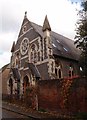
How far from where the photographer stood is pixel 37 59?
32.2m

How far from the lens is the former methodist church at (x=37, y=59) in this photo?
99.1 ft

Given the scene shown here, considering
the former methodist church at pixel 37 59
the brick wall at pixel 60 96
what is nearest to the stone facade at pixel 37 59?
the former methodist church at pixel 37 59

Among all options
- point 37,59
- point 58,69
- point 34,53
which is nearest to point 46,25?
point 34,53

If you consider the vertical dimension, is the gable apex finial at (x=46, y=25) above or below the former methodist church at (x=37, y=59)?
above

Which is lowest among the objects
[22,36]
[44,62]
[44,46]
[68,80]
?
[68,80]

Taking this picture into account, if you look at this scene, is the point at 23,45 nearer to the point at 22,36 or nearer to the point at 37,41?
the point at 22,36

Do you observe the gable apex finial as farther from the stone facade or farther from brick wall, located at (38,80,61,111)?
brick wall, located at (38,80,61,111)

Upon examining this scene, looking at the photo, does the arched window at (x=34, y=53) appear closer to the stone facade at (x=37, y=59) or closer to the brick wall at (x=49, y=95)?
the stone facade at (x=37, y=59)

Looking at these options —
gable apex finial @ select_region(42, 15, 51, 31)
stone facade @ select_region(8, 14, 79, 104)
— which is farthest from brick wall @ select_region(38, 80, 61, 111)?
gable apex finial @ select_region(42, 15, 51, 31)

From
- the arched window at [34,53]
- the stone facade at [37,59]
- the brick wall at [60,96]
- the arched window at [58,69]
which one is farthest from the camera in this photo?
the arched window at [34,53]

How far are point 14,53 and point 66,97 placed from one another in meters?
21.9

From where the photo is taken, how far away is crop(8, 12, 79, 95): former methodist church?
30.2 metres

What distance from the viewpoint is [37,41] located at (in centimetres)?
3266

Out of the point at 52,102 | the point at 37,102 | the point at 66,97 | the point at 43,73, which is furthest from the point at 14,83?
the point at 66,97
